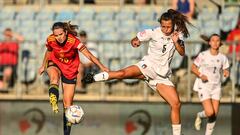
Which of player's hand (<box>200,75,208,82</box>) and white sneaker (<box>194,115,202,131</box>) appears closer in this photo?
player's hand (<box>200,75,208,82</box>)

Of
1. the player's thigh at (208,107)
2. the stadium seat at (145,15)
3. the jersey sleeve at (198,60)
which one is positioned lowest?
the player's thigh at (208,107)

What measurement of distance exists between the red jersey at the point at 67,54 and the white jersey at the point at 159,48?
1.06 metres

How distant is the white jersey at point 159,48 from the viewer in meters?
11.8

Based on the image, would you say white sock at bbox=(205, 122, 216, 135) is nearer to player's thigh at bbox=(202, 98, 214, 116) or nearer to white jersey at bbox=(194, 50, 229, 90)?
player's thigh at bbox=(202, 98, 214, 116)

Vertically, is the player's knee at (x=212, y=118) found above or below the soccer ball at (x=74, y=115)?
below

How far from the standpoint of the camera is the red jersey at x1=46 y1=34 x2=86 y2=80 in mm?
11922

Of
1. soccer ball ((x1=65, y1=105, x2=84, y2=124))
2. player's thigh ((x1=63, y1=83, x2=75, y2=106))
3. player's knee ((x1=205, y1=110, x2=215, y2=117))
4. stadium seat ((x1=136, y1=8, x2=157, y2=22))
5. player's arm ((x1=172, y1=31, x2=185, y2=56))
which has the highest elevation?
stadium seat ((x1=136, y1=8, x2=157, y2=22))

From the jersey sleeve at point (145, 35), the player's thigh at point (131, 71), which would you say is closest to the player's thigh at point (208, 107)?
the player's thigh at point (131, 71)

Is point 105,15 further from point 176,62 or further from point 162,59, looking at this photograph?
point 162,59

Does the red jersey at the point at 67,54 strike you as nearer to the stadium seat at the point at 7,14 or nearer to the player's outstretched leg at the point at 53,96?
the player's outstretched leg at the point at 53,96

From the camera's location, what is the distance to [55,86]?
11727 mm

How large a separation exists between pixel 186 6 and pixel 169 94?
22.1 feet

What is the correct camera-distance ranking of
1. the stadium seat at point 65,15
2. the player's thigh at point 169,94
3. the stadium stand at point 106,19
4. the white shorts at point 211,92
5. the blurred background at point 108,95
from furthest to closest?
1. the stadium seat at point 65,15
2. the stadium stand at point 106,19
3. the blurred background at point 108,95
4. the white shorts at point 211,92
5. the player's thigh at point 169,94

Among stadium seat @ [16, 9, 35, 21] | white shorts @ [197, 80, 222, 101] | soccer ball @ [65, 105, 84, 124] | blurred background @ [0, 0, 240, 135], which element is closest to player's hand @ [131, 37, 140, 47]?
soccer ball @ [65, 105, 84, 124]
